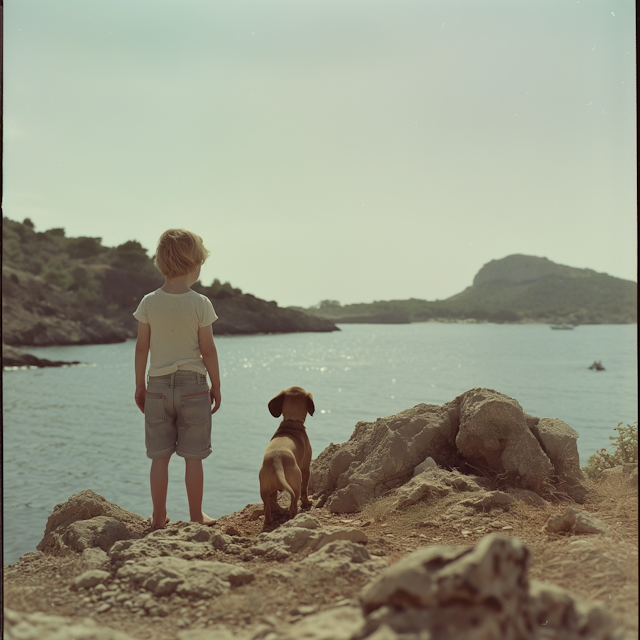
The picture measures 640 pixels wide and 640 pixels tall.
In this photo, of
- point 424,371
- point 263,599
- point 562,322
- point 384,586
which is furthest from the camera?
point 562,322

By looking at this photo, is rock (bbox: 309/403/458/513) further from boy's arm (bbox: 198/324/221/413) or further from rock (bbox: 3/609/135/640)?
rock (bbox: 3/609/135/640)

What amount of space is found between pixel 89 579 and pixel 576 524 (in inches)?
121

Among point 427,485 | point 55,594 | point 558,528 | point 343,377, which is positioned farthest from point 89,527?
point 343,377

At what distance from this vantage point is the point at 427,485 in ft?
16.3

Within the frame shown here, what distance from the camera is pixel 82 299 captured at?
75500mm

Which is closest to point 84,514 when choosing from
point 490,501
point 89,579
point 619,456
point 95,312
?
point 89,579

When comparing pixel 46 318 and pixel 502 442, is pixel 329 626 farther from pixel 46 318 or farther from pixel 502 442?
pixel 46 318

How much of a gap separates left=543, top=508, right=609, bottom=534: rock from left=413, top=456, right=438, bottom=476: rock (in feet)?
4.88

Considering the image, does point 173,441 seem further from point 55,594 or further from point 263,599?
point 263,599

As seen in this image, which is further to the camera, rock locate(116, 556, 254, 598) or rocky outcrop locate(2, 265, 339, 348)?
rocky outcrop locate(2, 265, 339, 348)

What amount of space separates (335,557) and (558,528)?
1.77m

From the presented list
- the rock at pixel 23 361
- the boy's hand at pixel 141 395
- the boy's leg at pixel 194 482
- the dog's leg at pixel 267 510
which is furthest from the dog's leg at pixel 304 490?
the rock at pixel 23 361

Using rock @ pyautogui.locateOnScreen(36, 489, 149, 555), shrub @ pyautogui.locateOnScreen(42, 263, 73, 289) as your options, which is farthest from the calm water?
shrub @ pyautogui.locateOnScreen(42, 263, 73, 289)

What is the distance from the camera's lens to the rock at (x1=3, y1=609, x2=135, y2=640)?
7.65 feet
